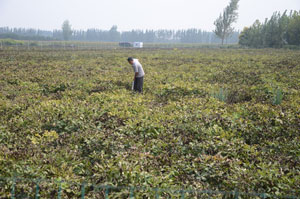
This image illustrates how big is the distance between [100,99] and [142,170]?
16.5 feet

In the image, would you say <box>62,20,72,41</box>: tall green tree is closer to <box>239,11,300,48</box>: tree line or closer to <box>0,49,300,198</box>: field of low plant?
<box>239,11,300,48</box>: tree line

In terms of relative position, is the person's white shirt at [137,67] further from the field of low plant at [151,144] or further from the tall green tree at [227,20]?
the tall green tree at [227,20]

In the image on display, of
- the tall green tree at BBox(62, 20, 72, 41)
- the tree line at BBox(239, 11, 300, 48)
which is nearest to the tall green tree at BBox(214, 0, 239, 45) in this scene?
the tree line at BBox(239, 11, 300, 48)

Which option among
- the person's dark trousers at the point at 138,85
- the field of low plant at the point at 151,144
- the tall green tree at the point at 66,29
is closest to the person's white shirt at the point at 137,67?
the person's dark trousers at the point at 138,85

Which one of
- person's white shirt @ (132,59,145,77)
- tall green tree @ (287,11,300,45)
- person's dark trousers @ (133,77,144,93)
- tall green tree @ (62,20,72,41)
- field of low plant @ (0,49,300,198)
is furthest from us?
tall green tree @ (62,20,72,41)

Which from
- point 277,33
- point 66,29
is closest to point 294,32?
point 277,33

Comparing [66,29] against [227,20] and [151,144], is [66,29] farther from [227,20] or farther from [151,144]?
[151,144]

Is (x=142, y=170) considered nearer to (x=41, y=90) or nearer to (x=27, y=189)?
(x=27, y=189)

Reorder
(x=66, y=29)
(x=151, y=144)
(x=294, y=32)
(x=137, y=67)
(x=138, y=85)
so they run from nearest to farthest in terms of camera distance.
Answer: (x=151, y=144)
(x=137, y=67)
(x=138, y=85)
(x=294, y=32)
(x=66, y=29)

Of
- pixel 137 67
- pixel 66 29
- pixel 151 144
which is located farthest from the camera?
pixel 66 29

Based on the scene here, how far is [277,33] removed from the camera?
6500cm

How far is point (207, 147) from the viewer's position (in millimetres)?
5555

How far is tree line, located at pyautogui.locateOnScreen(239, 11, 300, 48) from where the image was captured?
204 ft

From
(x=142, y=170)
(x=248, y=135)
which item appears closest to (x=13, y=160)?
(x=142, y=170)
